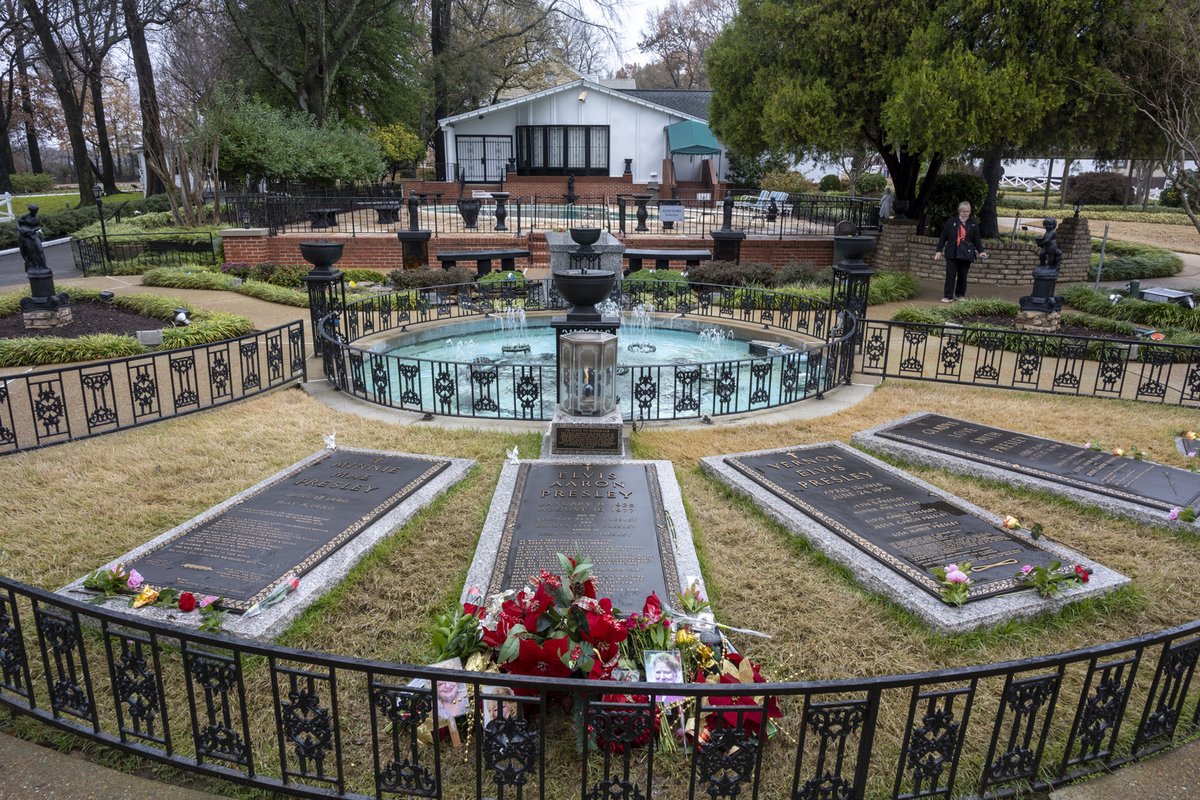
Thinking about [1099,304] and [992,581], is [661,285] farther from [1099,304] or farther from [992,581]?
[992,581]

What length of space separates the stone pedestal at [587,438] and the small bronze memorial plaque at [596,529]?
0.59 m

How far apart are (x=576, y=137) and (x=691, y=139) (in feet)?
18.4

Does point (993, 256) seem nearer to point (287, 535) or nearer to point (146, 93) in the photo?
point (287, 535)

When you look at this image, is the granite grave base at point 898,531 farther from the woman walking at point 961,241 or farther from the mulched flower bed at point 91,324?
the mulched flower bed at point 91,324

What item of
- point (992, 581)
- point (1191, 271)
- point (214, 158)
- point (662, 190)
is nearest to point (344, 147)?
point (214, 158)

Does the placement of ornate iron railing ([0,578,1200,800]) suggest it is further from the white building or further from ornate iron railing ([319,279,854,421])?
the white building

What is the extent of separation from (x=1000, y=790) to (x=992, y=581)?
6.24 ft

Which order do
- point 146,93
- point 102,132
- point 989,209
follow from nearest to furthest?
point 989,209, point 146,93, point 102,132

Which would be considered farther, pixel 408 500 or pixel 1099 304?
pixel 1099 304

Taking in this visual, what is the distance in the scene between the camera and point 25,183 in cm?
4781

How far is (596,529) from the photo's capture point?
6211 mm

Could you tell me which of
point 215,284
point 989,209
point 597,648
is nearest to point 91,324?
point 215,284

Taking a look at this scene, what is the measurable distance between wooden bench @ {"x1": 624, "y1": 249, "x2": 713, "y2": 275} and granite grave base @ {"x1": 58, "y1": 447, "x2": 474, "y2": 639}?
13.1 m

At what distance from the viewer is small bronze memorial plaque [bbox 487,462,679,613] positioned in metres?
5.48
